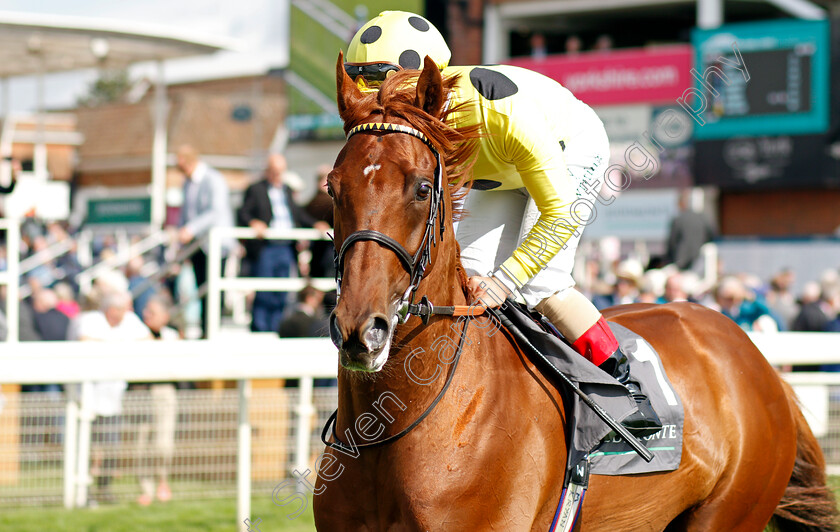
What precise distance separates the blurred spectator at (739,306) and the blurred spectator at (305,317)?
3391mm

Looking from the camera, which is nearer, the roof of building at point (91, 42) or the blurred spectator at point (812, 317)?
the blurred spectator at point (812, 317)

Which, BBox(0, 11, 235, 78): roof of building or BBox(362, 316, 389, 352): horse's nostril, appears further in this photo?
BBox(0, 11, 235, 78): roof of building

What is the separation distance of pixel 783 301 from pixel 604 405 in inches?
305

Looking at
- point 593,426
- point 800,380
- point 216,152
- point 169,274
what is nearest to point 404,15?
point 593,426

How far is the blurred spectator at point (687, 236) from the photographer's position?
408 inches

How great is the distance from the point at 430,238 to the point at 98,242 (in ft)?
41.9

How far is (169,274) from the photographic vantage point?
8930 millimetres

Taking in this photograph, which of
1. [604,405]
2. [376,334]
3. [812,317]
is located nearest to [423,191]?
[376,334]

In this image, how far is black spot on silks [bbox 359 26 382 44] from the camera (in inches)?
114

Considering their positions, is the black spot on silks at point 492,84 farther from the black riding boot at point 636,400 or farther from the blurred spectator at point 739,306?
the blurred spectator at point 739,306

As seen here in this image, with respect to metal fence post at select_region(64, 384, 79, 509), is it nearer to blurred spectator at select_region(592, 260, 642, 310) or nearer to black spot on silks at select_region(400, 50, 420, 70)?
black spot on silks at select_region(400, 50, 420, 70)

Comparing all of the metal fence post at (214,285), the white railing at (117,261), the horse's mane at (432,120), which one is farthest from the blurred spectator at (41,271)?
the horse's mane at (432,120)

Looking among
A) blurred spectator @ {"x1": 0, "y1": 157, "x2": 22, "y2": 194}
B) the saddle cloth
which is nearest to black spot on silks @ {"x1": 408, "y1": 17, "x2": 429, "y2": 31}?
the saddle cloth

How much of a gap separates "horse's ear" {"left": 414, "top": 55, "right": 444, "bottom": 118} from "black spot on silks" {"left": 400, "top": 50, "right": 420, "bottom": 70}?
0.30m
